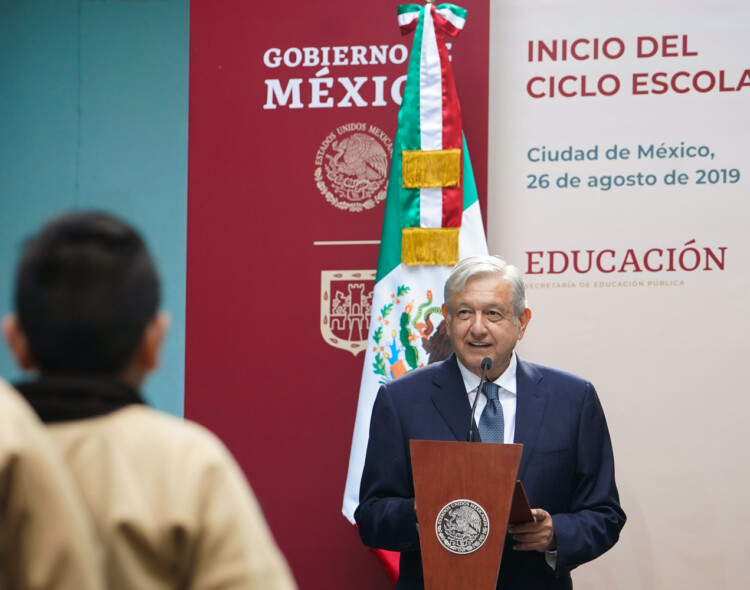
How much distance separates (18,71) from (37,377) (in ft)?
12.8

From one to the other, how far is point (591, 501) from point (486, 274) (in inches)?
26.9

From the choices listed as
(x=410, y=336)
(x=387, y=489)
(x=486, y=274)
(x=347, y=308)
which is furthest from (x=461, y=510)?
(x=347, y=308)

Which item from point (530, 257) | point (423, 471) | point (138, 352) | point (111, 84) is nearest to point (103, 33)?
point (111, 84)

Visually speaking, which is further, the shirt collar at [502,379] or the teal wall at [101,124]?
the teal wall at [101,124]

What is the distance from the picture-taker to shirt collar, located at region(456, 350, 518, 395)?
2996 millimetres

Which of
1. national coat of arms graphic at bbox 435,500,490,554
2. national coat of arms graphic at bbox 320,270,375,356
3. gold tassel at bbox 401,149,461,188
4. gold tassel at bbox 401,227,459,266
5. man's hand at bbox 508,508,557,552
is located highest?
gold tassel at bbox 401,149,461,188

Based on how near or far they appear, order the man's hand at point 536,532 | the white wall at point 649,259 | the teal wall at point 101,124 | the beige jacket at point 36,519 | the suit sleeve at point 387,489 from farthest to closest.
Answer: the teal wall at point 101,124, the white wall at point 649,259, the suit sleeve at point 387,489, the man's hand at point 536,532, the beige jacket at point 36,519

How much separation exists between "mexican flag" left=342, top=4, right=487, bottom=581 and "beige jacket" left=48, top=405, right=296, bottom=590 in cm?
278

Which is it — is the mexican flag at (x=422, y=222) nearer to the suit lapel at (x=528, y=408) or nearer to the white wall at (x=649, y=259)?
the white wall at (x=649, y=259)

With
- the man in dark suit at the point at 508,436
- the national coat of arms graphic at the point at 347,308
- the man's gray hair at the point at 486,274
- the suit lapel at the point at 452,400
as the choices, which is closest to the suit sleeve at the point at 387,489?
the man in dark suit at the point at 508,436

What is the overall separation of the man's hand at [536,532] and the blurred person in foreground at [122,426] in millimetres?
1484

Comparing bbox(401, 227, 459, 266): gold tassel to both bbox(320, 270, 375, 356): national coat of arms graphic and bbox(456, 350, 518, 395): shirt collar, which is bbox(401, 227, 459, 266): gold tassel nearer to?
bbox(320, 270, 375, 356): national coat of arms graphic

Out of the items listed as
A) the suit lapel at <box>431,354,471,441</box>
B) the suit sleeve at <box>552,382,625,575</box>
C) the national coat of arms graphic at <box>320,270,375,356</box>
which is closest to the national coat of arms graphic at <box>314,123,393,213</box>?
the national coat of arms graphic at <box>320,270,375,356</box>

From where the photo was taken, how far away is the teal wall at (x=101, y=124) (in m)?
4.70
